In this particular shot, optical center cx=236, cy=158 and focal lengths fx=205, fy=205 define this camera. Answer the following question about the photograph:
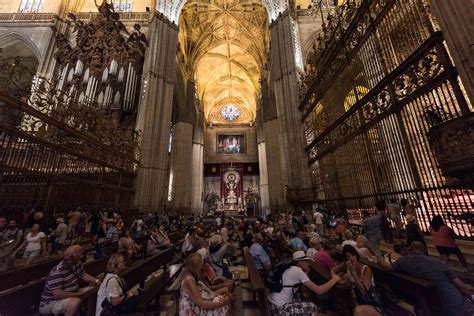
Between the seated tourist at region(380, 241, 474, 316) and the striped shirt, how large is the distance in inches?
135

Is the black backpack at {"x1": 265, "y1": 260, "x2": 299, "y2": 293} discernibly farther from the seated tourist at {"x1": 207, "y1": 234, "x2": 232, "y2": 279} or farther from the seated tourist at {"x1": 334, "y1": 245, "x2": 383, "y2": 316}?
the seated tourist at {"x1": 207, "y1": 234, "x2": 232, "y2": 279}

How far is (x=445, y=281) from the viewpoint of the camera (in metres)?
1.79

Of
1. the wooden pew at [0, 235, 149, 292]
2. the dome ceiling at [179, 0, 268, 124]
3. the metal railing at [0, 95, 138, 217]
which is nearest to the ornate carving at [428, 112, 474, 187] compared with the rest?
the wooden pew at [0, 235, 149, 292]

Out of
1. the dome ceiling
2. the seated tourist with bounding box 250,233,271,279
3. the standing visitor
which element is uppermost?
the dome ceiling

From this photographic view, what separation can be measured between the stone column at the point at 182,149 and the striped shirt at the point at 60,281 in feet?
43.2

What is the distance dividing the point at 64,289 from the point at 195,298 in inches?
56.9

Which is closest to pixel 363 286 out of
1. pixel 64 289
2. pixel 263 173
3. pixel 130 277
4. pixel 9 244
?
pixel 130 277

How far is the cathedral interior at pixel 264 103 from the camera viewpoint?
362 centimetres

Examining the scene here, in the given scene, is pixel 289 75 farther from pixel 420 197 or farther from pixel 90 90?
pixel 90 90

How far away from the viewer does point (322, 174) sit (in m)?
8.31

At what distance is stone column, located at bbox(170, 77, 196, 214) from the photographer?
15531 mm

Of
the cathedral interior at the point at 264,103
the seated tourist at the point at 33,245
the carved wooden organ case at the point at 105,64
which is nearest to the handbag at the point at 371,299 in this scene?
the cathedral interior at the point at 264,103

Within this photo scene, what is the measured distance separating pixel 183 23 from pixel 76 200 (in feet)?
55.7

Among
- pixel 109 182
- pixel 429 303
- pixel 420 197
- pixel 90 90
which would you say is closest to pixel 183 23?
pixel 90 90
